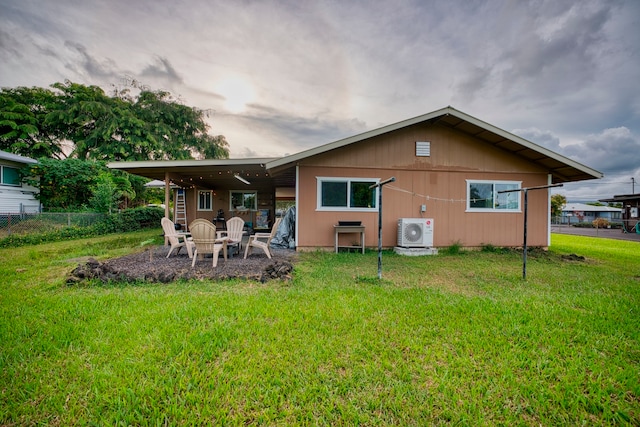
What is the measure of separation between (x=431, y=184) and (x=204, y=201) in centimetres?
1186

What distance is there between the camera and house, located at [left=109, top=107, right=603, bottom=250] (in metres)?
7.43

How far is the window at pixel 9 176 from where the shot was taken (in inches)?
436

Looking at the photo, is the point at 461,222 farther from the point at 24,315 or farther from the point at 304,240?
the point at 24,315

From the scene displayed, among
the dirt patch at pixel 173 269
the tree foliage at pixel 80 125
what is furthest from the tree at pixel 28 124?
the dirt patch at pixel 173 269

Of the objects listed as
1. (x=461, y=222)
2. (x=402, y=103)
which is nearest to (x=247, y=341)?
(x=461, y=222)

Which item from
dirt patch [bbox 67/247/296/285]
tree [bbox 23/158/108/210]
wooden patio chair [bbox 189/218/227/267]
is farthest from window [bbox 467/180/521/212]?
tree [bbox 23/158/108/210]

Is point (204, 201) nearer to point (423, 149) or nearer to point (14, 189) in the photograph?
point (14, 189)

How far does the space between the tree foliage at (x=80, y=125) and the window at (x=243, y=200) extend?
28.4ft

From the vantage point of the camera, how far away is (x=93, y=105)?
16.3 metres

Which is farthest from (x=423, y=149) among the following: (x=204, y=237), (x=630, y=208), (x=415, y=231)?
(x=630, y=208)

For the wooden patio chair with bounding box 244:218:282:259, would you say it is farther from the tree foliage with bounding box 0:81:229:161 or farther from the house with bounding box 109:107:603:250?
the tree foliage with bounding box 0:81:229:161

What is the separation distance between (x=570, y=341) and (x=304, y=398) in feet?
8.80

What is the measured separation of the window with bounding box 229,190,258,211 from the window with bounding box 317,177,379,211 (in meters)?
7.58

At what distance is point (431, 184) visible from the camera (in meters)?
7.77
